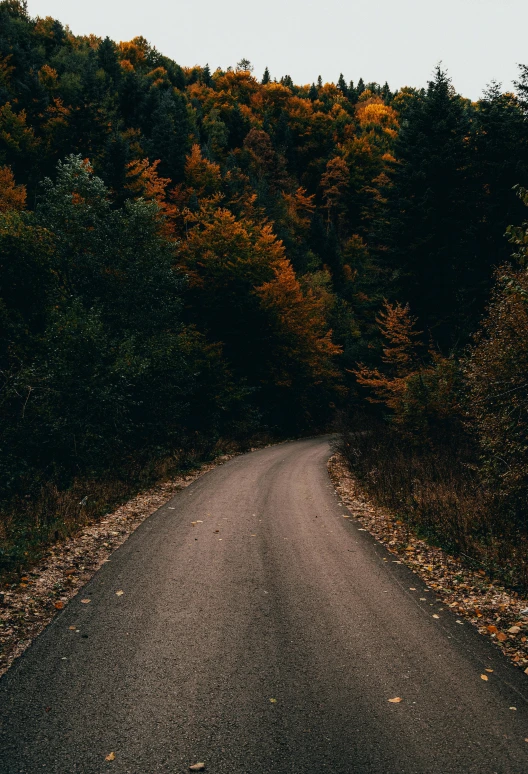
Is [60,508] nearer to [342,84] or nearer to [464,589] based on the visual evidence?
[464,589]

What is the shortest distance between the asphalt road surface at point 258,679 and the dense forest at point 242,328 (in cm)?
266

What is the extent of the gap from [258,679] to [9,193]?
33708 millimetres

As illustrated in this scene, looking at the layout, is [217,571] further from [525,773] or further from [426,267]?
[426,267]

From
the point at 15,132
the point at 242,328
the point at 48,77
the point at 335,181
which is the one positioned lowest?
the point at 242,328

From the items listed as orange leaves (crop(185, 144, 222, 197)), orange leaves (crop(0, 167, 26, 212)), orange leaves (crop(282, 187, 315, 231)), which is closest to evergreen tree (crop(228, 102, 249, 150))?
orange leaves (crop(282, 187, 315, 231))

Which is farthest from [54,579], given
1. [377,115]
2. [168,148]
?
[377,115]

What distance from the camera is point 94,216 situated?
68.8 feet

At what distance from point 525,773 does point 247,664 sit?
8.58 ft

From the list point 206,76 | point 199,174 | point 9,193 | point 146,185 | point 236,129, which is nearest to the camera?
point 9,193

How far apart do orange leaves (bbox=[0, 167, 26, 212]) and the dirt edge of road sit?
2847 cm

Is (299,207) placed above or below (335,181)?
below

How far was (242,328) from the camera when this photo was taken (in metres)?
30.3

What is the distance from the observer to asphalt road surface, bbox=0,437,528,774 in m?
3.62

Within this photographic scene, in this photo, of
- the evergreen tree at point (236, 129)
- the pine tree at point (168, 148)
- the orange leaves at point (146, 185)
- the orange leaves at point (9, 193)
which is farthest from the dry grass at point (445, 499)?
the evergreen tree at point (236, 129)
